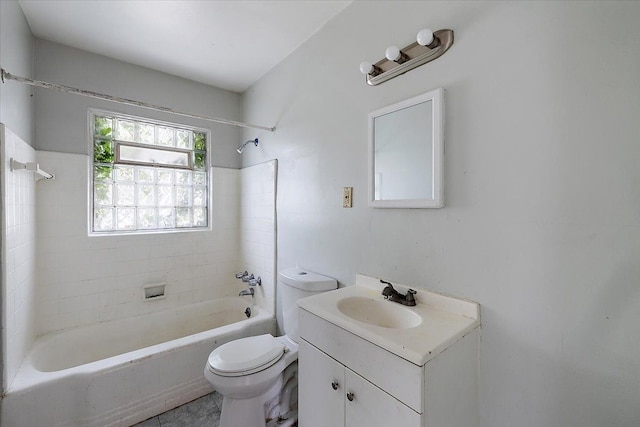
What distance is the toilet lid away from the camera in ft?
4.54

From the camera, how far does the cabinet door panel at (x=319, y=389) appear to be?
1.06m

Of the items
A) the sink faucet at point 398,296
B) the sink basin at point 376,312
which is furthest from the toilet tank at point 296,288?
the sink faucet at point 398,296

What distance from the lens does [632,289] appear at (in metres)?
0.76

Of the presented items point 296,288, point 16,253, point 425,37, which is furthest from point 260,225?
point 425,37

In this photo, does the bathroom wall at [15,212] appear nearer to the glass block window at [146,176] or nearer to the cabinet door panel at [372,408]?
the glass block window at [146,176]

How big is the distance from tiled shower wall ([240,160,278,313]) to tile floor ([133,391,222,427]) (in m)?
0.75

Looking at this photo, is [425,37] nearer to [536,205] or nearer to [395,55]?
[395,55]

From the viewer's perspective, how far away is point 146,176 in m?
2.45

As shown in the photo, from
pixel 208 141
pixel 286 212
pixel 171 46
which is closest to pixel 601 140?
pixel 286 212

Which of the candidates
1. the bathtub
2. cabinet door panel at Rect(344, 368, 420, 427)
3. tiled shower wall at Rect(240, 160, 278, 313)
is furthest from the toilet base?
tiled shower wall at Rect(240, 160, 278, 313)

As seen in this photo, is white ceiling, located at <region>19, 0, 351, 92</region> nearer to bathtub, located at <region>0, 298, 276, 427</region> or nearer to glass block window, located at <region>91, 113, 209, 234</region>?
glass block window, located at <region>91, 113, 209, 234</region>

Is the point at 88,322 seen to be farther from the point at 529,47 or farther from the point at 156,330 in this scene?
the point at 529,47

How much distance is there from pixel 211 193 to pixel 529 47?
2600 mm

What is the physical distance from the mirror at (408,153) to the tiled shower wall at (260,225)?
3.59 feet
